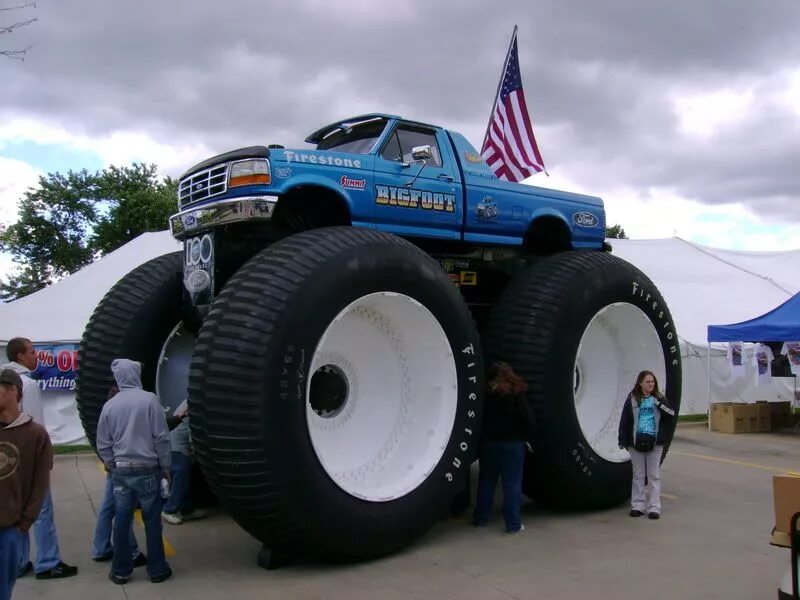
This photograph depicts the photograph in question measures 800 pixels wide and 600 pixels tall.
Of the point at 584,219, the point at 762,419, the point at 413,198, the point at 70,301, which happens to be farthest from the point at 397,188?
the point at 762,419

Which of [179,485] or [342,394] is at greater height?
[342,394]

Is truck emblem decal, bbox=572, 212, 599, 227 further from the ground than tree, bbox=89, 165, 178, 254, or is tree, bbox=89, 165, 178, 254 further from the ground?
tree, bbox=89, 165, 178, 254

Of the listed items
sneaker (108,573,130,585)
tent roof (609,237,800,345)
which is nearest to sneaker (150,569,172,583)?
sneaker (108,573,130,585)

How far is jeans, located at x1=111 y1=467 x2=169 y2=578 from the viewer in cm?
534

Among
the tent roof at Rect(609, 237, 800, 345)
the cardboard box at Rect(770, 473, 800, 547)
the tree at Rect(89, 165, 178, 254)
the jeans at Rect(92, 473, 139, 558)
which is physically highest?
the tree at Rect(89, 165, 178, 254)

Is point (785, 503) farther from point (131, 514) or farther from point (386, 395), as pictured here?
point (131, 514)

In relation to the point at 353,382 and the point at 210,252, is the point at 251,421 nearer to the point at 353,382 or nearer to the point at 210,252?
the point at 353,382

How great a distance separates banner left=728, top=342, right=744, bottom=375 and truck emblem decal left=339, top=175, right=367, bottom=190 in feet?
41.0

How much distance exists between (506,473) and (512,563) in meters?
1.08

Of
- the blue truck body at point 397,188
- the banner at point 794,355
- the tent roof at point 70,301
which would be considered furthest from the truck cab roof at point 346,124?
the banner at point 794,355

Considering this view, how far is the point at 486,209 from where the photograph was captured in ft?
24.5

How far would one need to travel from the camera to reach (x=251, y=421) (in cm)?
500

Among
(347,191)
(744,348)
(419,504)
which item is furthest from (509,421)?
(744,348)

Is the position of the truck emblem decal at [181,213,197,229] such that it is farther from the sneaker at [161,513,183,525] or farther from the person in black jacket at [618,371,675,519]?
the person in black jacket at [618,371,675,519]
